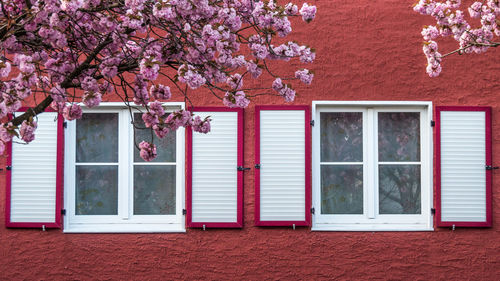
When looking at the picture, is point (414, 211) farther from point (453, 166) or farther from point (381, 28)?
point (381, 28)

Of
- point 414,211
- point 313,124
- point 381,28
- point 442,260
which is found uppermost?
point 381,28

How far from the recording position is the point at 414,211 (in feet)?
18.0

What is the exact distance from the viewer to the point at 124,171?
17.6 feet

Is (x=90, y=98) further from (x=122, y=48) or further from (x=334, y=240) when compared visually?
(x=334, y=240)

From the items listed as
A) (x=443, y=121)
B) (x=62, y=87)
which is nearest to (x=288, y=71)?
(x=443, y=121)

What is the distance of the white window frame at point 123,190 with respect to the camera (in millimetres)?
5320

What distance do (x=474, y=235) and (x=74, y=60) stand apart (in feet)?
11.9

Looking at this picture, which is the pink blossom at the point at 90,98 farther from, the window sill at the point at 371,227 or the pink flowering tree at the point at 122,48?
the window sill at the point at 371,227

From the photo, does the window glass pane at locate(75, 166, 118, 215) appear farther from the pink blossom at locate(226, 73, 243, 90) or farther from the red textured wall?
the pink blossom at locate(226, 73, 243, 90)

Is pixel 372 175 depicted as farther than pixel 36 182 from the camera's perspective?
Yes

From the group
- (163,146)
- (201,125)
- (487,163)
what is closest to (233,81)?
(201,125)

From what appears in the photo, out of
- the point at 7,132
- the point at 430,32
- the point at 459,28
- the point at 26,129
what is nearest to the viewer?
the point at 7,132

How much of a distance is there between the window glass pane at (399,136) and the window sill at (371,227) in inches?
23.0

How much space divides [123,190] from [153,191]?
26cm
